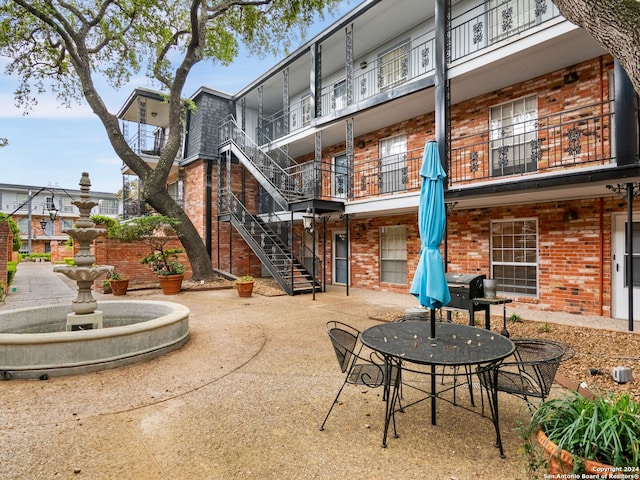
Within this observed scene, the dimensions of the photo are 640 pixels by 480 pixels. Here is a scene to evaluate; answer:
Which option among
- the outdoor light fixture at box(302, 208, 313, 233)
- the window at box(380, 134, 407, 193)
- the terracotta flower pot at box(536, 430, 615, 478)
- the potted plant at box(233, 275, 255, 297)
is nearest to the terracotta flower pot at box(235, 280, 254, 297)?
the potted plant at box(233, 275, 255, 297)

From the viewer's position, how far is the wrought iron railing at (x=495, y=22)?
7.55 meters

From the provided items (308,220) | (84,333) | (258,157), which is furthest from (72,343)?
(258,157)

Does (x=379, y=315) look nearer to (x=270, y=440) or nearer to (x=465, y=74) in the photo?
(x=270, y=440)

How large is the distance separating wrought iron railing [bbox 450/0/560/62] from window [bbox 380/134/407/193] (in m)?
2.82

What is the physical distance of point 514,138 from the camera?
27.1 ft

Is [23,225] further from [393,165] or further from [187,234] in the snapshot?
[393,165]

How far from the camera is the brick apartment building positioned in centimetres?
694

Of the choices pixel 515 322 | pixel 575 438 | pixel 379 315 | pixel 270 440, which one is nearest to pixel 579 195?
pixel 515 322

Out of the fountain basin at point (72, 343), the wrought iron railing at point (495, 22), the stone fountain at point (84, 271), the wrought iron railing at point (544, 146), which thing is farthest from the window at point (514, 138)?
the stone fountain at point (84, 271)

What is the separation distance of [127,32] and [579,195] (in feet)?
50.6

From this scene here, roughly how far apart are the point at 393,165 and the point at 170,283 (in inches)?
318

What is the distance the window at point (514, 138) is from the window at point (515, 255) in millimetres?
1365

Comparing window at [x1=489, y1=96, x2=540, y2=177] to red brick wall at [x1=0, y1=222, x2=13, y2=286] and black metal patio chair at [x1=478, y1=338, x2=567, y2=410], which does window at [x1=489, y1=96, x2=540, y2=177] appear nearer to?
black metal patio chair at [x1=478, y1=338, x2=567, y2=410]

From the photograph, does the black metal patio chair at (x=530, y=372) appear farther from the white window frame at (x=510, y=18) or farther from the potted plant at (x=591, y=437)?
the white window frame at (x=510, y=18)
